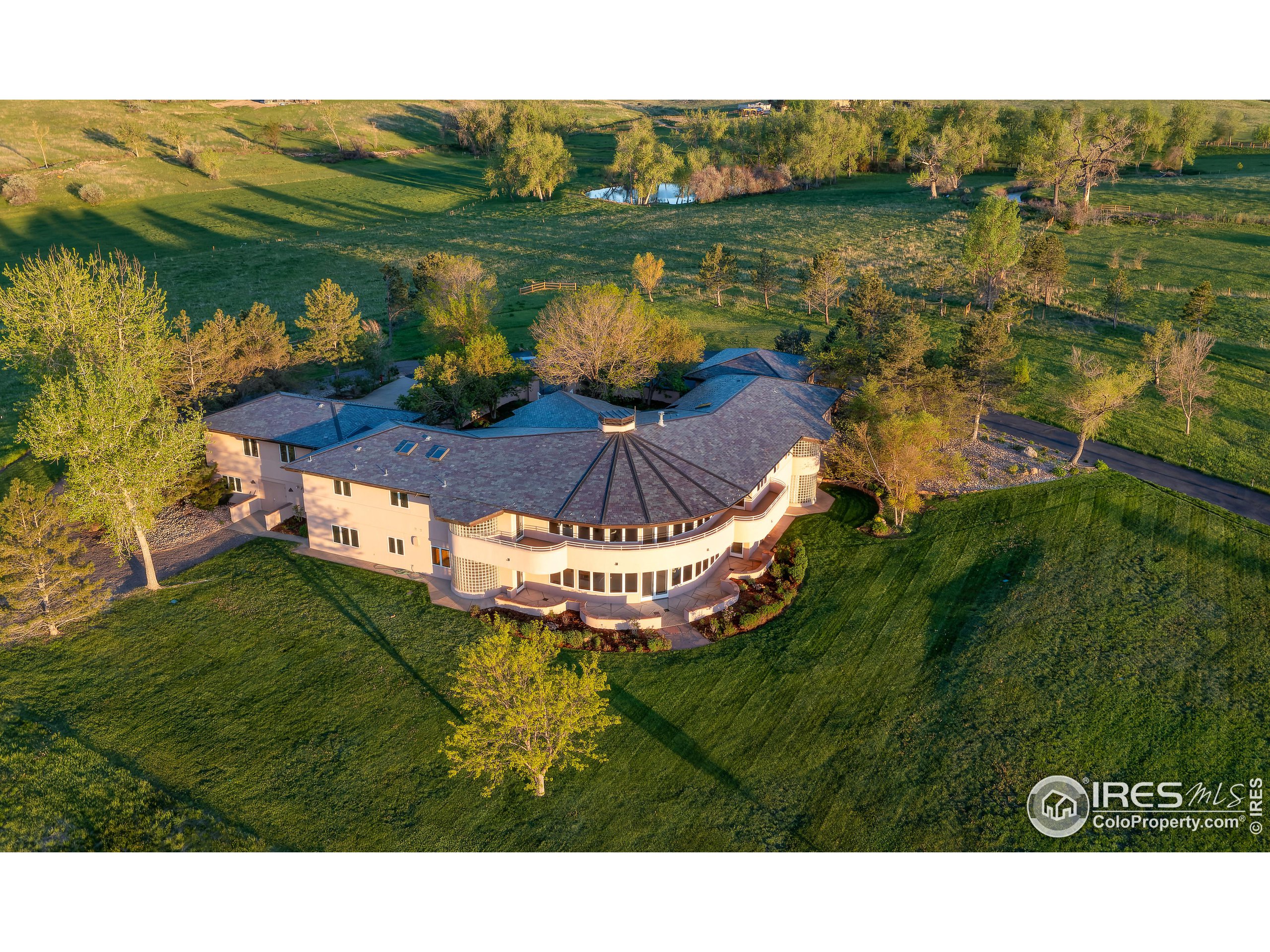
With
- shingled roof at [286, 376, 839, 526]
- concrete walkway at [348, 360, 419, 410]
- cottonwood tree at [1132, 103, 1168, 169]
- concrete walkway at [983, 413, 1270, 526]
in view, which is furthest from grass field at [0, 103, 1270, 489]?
shingled roof at [286, 376, 839, 526]

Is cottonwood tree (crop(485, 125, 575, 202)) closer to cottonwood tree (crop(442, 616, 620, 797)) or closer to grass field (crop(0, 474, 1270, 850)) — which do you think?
grass field (crop(0, 474, 1270, 850))

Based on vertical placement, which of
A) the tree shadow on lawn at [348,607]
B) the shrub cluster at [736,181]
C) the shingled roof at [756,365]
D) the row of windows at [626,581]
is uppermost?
the shrub cluster at [736,181]

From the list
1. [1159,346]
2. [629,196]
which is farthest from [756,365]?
[629,196]

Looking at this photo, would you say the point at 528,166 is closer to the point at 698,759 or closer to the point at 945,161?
the point at 945,161

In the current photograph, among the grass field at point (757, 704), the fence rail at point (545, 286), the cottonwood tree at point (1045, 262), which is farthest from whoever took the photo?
the fence rail at point (545, 286)

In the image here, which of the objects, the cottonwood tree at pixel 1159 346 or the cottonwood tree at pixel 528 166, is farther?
the cottonwood tree at pixel 528 166

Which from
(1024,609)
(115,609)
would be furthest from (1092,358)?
(115,609)

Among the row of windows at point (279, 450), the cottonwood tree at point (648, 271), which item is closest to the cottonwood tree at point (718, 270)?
the cottonwood tree at point (648, 271)

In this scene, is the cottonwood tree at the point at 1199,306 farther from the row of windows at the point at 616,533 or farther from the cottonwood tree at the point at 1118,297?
the row of windows at the point at 616,533
